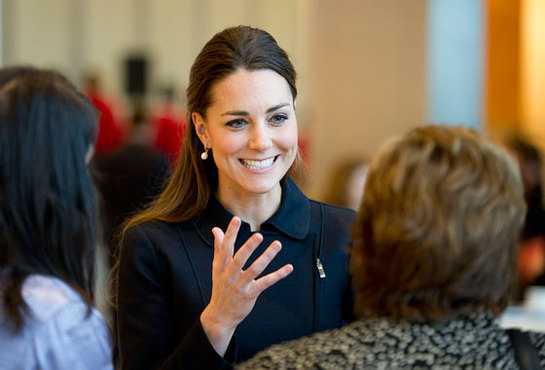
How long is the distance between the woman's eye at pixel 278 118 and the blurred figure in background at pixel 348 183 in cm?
285

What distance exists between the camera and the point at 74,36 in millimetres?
13086

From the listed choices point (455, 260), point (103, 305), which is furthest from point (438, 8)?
point (455, 260)

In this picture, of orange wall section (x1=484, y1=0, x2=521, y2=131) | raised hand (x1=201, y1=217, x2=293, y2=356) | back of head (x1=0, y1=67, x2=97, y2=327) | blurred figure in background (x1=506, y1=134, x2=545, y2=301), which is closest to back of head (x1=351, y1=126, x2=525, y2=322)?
raised hand (x1=201, y1=217, x2=293, y2=356)

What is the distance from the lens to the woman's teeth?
78.0 inches

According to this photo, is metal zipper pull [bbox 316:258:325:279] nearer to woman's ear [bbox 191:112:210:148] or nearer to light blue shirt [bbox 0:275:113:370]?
woman's ear [bbox 191:112:210:148]

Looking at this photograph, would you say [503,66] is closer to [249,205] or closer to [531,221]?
[531,221]

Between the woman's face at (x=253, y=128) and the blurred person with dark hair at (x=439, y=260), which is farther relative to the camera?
the woman's face at (x=253, y=128)

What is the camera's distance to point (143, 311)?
1900 millimetres

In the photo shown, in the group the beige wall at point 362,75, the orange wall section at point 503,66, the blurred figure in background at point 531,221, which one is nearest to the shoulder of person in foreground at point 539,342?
the blurred figure in background at point 531,221

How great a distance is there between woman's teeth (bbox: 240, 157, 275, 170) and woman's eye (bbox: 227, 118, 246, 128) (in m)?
0.09

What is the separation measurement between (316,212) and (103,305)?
7.44 ft

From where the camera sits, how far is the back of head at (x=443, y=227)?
1336 mm

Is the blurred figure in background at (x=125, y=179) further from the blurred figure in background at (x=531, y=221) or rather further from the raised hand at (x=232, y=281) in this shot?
the raised hand at (x=232, y=281)

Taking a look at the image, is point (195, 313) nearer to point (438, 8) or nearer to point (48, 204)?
Result: point (48, 204)
